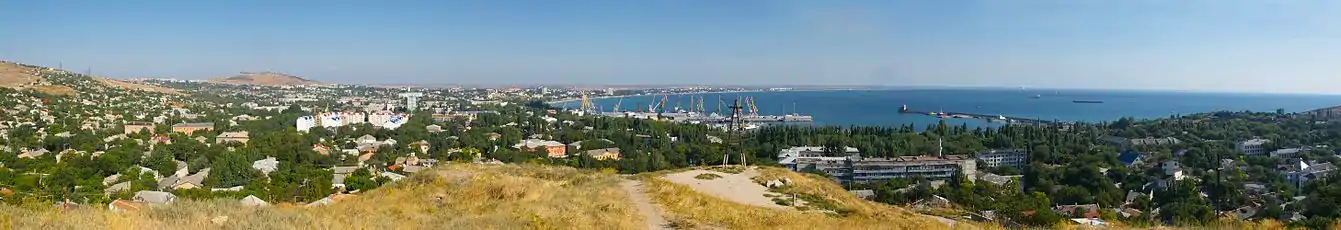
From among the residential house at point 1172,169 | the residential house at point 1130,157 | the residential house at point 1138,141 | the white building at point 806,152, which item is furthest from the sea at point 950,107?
the residential house at point 1172,169

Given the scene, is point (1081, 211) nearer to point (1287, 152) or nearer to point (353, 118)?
point (1287, 152)

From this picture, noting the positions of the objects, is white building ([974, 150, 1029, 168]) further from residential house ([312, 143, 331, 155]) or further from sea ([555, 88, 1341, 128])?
sea ([555, 88, 1341, 128])

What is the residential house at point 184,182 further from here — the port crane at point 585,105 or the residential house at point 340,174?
the port crane at point 585,105

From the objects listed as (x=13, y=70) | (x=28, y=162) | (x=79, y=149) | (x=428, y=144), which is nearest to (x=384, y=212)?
(x=28, y=162)

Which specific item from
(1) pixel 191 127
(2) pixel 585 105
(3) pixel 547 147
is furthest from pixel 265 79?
(3) pixel 547 147

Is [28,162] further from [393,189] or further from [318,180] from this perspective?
[393,189]

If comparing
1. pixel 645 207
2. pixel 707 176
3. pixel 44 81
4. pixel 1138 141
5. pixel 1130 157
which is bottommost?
pixel 1130 157

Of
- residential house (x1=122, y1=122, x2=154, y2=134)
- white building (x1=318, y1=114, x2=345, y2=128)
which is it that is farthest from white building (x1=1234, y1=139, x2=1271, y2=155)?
residential house (x1=122, y1=122, x2=154, y2=134)
